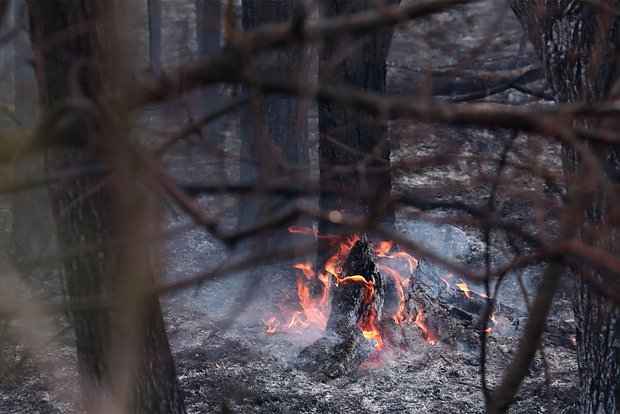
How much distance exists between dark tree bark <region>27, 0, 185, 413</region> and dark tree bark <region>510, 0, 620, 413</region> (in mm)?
2675

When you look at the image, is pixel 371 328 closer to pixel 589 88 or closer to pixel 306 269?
pixel 306 269

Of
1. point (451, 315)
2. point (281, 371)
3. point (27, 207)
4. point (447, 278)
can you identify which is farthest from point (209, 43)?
point (281, 371)

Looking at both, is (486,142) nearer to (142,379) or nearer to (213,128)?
(213,128)

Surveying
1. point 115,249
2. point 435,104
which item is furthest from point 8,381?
point 435,104

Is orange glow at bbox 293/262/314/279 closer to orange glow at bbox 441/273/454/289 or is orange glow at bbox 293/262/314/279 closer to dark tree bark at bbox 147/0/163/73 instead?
orange glow at bbox 441/273/454/289

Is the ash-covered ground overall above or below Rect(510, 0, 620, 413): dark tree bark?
below

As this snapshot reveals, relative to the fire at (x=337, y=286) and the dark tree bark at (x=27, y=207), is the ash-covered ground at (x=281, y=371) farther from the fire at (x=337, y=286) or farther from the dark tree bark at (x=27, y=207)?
the dark tree bark at (x=27, y=207)

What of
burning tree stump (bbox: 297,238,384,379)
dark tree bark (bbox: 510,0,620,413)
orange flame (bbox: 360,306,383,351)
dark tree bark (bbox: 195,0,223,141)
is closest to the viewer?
dark tree bark (bbox: 510,0,620,413)

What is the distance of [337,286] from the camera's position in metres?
7.82

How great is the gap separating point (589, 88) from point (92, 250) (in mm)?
3119

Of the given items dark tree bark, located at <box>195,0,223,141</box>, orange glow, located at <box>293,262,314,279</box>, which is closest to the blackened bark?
orange glow, located at <box>293,262,314,279</box>

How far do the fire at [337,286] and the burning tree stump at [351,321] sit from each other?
0.01 m

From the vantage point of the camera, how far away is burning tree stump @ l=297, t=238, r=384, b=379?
6887 millimetres

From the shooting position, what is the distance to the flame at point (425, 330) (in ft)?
24.4
